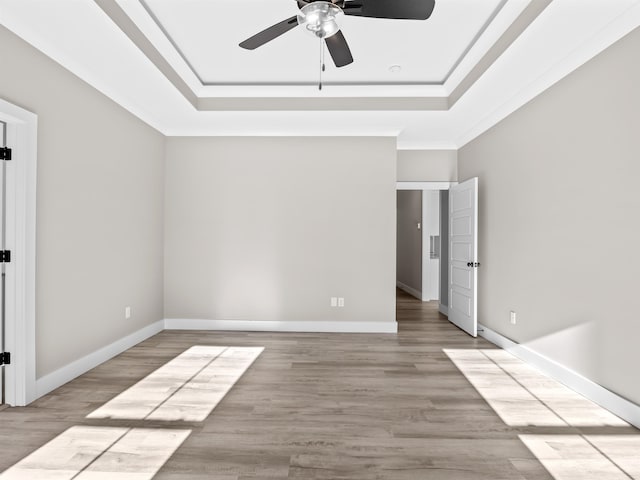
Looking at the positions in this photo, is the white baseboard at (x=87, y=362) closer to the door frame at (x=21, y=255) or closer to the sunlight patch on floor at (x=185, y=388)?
the door frame at (x=21, y=255)

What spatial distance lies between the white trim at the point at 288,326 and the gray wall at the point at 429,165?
219cm

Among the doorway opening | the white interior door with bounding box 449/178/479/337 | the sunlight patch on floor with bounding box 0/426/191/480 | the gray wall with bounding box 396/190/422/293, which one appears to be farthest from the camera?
the gray wall with bounding box 396/190/422/293

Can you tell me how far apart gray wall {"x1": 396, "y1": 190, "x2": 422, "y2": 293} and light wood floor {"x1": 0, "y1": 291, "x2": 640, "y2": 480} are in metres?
4.33

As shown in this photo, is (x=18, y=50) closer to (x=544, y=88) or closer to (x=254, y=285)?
(x=254, y=285)

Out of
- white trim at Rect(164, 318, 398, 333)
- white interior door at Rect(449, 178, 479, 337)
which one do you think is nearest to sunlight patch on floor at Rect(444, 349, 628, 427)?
white interior door at Rect(449, 178, 479, 337)

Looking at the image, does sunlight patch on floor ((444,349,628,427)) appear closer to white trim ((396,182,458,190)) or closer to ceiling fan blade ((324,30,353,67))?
white trim ((396,182,458,190))

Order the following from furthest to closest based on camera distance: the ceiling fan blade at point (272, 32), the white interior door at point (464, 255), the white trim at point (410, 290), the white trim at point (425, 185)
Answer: the white trim at point (410, 290)
the white trim at point (425, 185)
the white interior door at point (464, 255)
the ceiling fan blade at point (272, 32)

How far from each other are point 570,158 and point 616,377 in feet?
5.59

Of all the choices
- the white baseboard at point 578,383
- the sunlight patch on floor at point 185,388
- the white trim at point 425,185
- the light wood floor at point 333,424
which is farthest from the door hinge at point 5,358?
the white trim at point 425,185

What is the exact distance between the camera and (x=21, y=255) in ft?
8.35

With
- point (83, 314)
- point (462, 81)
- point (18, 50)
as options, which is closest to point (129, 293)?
point (83, 314)

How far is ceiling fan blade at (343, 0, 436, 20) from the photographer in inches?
73.8

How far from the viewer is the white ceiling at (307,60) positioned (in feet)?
8.11

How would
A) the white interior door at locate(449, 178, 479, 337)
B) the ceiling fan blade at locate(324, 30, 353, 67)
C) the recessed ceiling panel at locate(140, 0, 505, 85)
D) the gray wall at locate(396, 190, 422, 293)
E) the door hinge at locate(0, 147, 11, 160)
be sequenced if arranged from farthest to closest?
the gray wall at locate(396, 190, 422, 293)
the white interior door at locate(449, 178, 479, 337)
the recessed ceiling panel at locate(140, 0, 505, 85)
the door hinge at locate(0, 147, 11, 160)
the ceiling fan blade at locate(324, 30, 353, 67)
